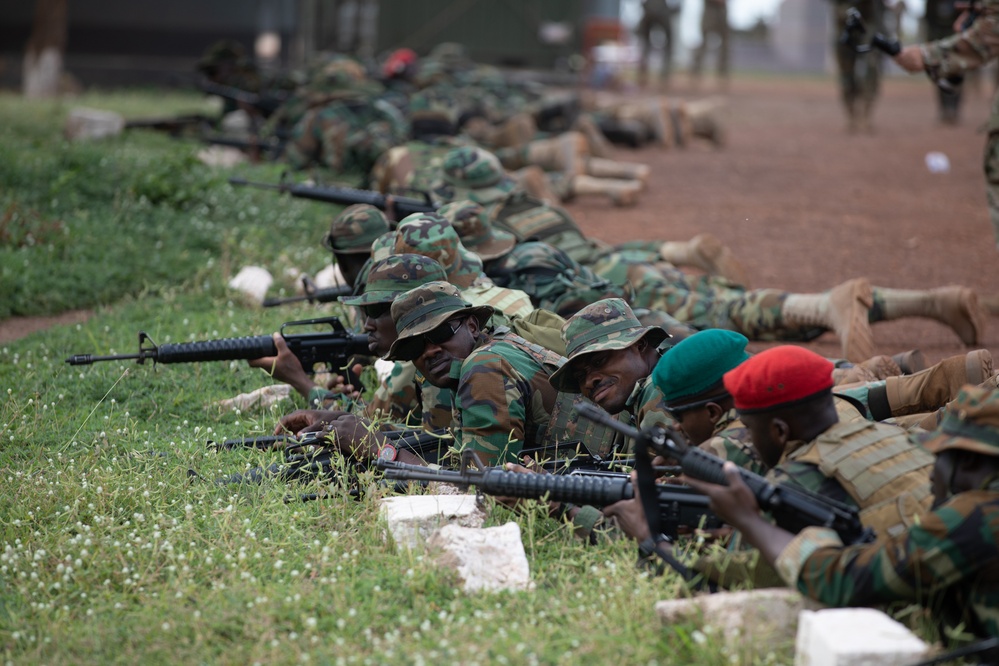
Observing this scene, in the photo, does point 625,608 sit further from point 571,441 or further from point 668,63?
point 668,63

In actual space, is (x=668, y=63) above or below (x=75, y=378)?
above

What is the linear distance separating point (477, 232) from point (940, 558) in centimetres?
399

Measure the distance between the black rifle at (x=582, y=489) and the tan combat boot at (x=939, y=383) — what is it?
1.35 metres

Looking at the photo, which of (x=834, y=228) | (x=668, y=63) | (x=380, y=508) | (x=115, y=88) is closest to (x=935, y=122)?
(x=668, y=63)

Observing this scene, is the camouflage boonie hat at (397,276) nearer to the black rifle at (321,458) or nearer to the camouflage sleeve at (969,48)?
the black rifle at (321,458)

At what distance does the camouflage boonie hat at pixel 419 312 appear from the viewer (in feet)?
14.6

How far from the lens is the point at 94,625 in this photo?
11.2 ft

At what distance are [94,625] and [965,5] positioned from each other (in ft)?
20.3

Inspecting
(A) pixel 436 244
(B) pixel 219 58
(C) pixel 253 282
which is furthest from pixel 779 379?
(B) pixel 219 58

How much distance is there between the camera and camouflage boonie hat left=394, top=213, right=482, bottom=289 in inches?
216

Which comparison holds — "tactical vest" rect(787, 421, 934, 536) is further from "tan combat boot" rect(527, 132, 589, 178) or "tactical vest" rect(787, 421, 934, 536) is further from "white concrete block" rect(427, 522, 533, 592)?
"tan combat boot" rect(527, 132, 589, 178)

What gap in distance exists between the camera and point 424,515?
12.7 ft

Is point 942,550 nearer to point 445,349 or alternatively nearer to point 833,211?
point 445,349

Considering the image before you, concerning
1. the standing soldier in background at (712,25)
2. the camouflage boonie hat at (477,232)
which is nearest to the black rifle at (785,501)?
the camouflage boonie hat at (477,232)
